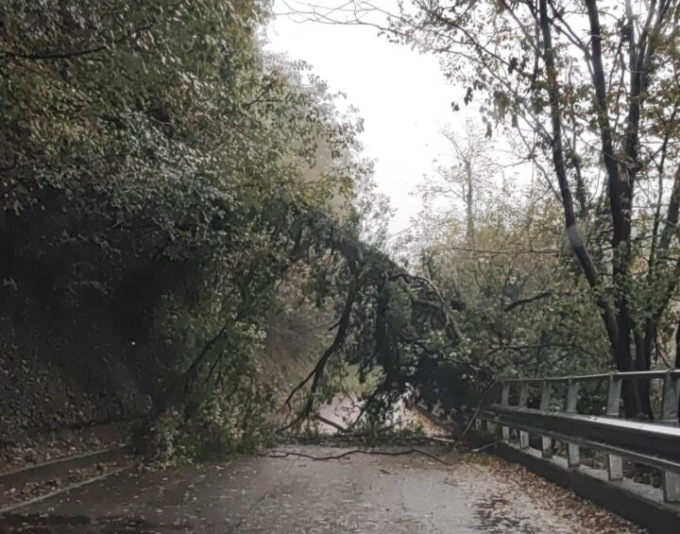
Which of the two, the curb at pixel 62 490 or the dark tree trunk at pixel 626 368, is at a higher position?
the dark tree trunk at pixel 626 368

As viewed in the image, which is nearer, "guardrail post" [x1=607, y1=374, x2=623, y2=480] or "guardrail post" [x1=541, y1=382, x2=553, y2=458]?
"guardrail post" [x1=607, y1=374, x2=623, y2=480]

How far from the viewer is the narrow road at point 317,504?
787 cm

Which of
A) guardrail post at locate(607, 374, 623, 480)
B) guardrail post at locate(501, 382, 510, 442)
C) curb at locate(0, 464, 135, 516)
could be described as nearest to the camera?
guardrail post at locate(607, 374, 623, 480)

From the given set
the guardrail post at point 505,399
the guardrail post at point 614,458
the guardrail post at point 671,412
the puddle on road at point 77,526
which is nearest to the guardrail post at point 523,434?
the guardrail post at point 505,399

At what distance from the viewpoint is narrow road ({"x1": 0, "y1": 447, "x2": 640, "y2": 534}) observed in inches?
310

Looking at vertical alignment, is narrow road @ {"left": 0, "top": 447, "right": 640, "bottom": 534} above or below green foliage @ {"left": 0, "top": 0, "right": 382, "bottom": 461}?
below

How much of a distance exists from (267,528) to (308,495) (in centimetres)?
225

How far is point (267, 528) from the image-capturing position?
782cm

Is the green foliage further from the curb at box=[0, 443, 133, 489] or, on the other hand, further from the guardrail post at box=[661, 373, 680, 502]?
the guardrail post at box=[661, 373, 680, 502]

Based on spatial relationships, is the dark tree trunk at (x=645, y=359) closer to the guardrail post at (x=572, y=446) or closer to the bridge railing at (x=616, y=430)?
the bridge railing at (x=616, y=430)

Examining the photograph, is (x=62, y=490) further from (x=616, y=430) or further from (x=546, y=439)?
(x=616, y=430)

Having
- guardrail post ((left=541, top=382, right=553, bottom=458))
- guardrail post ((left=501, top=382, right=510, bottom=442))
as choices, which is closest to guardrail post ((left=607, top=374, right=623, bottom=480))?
guardrail post ((left=541, top=382, right=553, bottom=458))

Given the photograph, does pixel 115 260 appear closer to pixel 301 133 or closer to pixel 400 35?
pixel 301 133

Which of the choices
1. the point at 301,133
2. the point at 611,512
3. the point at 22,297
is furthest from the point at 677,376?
the point at 301,133
